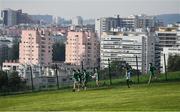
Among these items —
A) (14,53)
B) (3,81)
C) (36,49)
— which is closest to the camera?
(3,81)

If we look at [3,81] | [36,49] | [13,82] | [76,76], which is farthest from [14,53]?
[76,76]

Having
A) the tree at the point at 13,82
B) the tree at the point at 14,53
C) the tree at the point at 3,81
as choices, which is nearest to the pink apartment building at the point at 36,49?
the tree at the point at 14,53

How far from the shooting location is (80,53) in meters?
199

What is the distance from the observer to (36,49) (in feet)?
636

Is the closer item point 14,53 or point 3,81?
point 3,81

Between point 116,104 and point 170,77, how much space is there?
738 inches

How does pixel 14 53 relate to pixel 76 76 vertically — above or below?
above

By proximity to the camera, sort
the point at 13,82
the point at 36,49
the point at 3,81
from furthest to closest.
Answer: the point at 36,49
the point at 13,82
the point at 3,81

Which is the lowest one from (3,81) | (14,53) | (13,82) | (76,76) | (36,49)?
→ (13,82)

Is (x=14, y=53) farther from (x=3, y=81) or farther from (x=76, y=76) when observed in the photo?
(x=76, y=76)

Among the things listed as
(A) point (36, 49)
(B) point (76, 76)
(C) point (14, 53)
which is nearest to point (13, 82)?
(B) point (76, 76)

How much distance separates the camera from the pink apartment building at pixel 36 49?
18412 cm

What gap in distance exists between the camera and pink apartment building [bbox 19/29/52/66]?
18412 centimetres

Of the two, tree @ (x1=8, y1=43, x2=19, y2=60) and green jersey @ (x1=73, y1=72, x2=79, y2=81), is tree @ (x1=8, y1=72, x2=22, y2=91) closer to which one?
green jersey @ (x1=73, y1=72, x2=79, y2=81)
